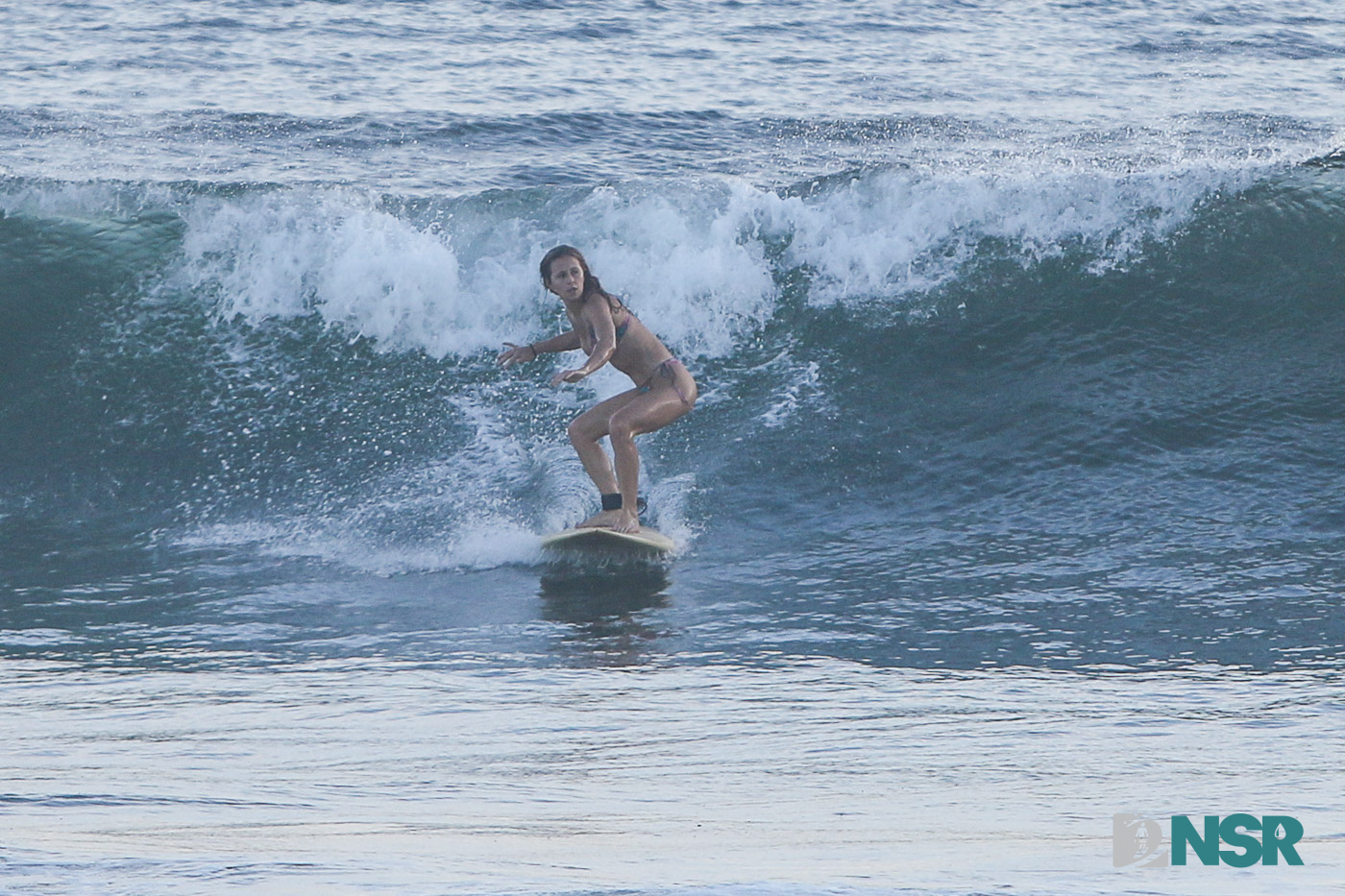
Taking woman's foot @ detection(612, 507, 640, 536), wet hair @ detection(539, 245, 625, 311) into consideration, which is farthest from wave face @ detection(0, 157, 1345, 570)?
wet hair @ detection(539, 245, 625, 311)

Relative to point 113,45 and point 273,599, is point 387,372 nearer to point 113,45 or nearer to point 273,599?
point 273,599

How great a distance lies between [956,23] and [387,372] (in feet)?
34.8

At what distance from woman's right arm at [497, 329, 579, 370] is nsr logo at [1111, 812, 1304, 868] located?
4.24m

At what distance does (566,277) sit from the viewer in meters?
6.78

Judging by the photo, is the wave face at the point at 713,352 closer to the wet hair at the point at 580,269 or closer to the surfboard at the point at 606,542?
the surfboard at the point at 606,542

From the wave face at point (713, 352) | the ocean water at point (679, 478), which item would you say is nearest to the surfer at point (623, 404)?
the ocean water at point (679, 478)

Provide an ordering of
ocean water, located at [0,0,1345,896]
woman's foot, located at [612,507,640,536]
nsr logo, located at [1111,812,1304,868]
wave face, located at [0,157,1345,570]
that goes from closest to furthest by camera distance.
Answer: nsr logo, located at [1111,812,1304,868] → ocean water, located at [0,0,1345,896] → woman's foot, located at [612,507,640,536] → wave face, located at [0,157,1345,570]

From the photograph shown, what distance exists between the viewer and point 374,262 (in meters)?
9.95

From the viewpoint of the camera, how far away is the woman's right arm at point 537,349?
702 cm

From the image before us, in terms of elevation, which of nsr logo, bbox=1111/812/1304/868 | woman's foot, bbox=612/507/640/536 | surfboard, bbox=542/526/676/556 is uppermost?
nsr logo, bbox=1111/812/1304/868

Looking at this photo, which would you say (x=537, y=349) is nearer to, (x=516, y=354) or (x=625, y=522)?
(x=516, y=354)

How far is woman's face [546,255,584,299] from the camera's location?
6.76 meters

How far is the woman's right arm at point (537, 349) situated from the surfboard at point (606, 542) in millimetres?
898

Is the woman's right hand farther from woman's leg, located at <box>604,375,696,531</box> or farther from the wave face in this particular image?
the wave face
